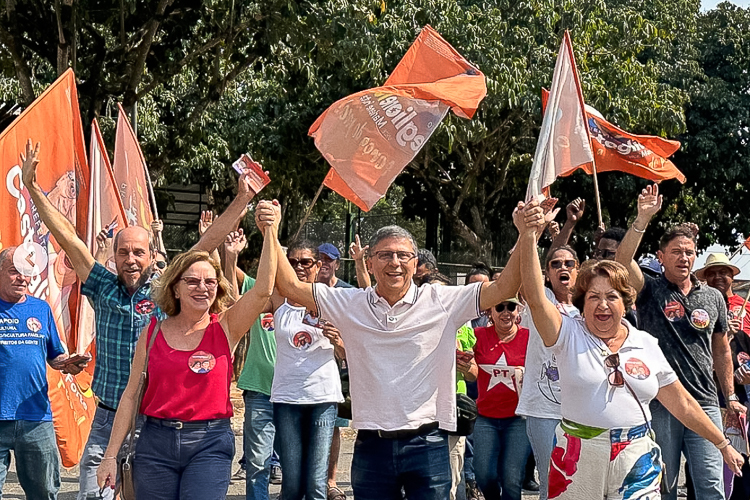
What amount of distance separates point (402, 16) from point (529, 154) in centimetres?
995

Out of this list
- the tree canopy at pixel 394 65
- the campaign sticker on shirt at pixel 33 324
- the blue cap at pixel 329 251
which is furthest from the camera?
the tree canopy at pixel 394 65

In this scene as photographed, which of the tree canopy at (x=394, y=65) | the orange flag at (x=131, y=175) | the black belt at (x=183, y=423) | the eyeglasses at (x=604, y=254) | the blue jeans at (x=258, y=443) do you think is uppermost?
the tree canopy at (x=394, y=65)

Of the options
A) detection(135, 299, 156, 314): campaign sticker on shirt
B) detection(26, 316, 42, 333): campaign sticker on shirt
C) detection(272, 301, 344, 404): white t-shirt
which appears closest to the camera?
detection(135, 299, 156, 314): campaign sticker on shirt

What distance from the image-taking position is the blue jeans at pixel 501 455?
6.14m

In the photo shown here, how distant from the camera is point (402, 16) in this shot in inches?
528

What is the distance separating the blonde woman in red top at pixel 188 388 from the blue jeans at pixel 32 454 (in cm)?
129

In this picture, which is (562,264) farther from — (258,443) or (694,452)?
(258,443)

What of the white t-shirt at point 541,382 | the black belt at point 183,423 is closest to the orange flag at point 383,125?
the white t-shirt at point 541,382

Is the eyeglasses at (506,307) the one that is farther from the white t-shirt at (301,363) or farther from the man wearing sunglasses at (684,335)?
the white t-shirt at (301,363)

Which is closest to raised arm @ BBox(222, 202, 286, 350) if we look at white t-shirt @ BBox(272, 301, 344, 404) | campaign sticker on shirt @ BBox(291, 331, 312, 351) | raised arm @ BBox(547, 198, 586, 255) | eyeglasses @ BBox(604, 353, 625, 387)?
eyeglasses @ BBox(604, 353, 625, 387)

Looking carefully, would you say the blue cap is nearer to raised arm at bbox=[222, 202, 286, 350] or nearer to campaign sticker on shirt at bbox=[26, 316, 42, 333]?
campaign sticker on shirt at bbox=[26, 316, 42, 333]

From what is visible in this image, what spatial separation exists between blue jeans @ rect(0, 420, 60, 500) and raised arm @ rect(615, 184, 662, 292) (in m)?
3.23

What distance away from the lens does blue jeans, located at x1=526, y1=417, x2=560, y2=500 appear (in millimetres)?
5684

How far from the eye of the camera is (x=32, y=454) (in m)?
5.41
